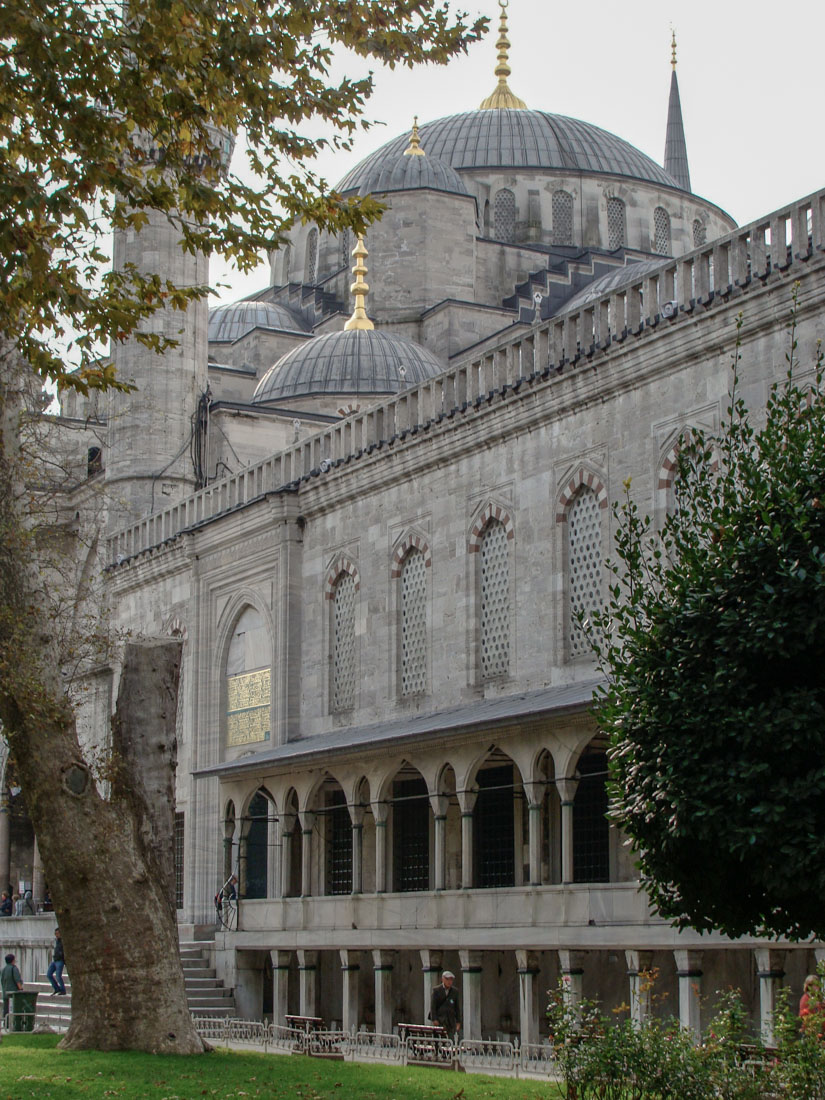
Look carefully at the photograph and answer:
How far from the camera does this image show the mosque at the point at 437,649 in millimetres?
18344

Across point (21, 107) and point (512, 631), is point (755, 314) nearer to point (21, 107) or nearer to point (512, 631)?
point (512, 631)

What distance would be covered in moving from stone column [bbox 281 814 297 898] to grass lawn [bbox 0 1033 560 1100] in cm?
977

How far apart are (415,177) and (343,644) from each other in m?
19.7

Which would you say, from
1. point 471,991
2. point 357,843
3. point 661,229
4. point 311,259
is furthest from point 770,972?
point 311,259

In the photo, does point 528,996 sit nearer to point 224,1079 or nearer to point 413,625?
point 224,1079

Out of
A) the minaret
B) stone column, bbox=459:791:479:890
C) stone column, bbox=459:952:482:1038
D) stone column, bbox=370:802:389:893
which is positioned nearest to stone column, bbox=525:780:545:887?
stone column, bbox=459:791:479:890

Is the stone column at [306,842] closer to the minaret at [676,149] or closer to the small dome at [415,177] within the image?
the small dome at [415,177]

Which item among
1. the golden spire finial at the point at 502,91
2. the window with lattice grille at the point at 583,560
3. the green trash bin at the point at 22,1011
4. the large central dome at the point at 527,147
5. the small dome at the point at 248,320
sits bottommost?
the green trash bin at the point at 22,1011

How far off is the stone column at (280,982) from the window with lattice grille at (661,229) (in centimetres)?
2918

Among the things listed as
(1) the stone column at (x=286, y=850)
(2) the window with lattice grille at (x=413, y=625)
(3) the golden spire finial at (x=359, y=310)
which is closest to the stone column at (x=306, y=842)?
(1) the stone column at (x=286, y=850)

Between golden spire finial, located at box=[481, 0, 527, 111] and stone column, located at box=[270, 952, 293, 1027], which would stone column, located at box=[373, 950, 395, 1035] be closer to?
stone column, located at box=[270, 952, 293, 1027]

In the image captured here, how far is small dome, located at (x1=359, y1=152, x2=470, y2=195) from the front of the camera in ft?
137

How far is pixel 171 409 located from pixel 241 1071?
970 inches

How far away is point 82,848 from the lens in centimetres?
1408
